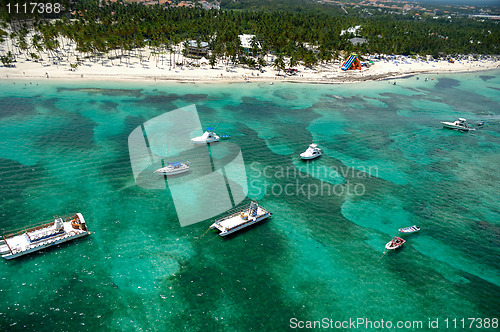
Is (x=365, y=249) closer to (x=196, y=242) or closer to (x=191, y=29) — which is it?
(x=196, y=242)

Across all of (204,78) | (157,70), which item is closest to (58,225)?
(204,78)

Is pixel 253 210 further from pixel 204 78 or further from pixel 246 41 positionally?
pixel 246 41

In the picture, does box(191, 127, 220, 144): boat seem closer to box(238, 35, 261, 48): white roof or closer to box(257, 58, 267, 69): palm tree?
box(257, 58, 267, 69): palm tree

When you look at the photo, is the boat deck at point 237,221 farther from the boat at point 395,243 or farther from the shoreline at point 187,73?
the shoreline at point 187,73

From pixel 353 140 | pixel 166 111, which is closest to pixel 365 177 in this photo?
pixel 353 140

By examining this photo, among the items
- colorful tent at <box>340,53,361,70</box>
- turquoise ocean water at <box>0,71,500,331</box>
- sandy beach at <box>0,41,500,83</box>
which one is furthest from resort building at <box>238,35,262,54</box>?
turquoise ocean water at <box>0,71,500,331</box>

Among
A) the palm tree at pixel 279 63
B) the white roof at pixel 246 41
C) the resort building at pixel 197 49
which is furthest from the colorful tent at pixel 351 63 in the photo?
the resort building at pixel 197 49
